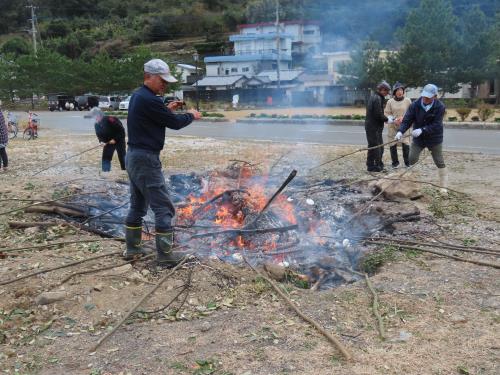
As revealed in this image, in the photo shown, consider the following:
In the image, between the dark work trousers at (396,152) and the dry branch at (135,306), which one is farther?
the dark work trousers at (396,152)

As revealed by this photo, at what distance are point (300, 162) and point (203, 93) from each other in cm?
3826

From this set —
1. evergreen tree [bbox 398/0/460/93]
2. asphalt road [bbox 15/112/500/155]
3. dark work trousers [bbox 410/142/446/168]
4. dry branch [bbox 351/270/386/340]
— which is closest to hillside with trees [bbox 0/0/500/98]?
evergreen tree [bbox 398/0/460/93]

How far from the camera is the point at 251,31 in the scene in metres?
16.9

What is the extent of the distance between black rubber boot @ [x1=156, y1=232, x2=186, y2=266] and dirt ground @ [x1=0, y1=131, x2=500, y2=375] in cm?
14

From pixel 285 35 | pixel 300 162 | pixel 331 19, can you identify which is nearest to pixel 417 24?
pixel 285 35

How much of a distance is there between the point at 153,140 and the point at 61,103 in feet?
153

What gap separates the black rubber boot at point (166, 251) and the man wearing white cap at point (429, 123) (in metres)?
4.52

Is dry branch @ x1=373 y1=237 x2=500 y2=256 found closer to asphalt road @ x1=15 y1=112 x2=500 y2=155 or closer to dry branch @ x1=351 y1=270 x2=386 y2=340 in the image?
dry branch @ x1=351 y1=270 x2=386 y2=340

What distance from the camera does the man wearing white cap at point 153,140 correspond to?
4.59 meters

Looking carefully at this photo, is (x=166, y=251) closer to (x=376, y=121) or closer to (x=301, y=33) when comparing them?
(x=376, y=121)

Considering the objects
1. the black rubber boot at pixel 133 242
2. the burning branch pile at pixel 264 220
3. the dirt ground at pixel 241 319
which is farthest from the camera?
the burning branch pile at pixel 264 220

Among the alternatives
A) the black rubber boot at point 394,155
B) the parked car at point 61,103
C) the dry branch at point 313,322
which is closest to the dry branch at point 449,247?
the dry branch at point 313,322

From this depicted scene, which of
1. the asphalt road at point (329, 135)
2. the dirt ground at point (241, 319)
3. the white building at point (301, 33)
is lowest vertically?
the dirt ground at point (241, 319)

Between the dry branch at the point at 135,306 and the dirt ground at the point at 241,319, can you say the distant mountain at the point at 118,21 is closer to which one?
the dirt ground at the point at 241,319
